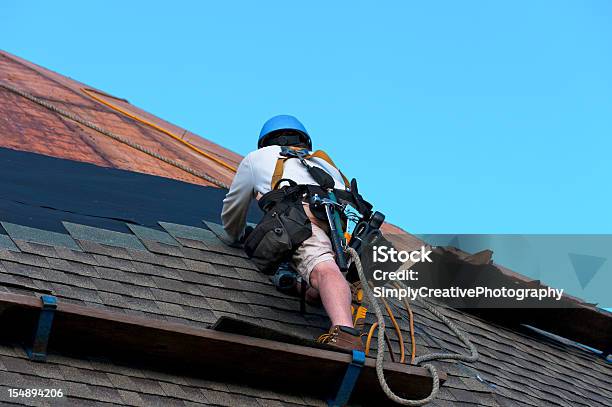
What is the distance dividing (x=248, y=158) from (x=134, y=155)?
2580 millimetres

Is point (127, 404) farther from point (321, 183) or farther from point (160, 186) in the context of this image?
point (160, 186)

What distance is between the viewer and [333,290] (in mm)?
4863

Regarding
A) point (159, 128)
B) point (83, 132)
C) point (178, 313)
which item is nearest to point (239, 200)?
point (178, 313)

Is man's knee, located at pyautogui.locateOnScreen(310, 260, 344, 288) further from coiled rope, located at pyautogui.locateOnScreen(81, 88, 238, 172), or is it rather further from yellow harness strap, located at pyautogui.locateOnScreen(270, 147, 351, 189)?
coiled rope, located at pyautogui.locateOnScreen(81, 88, 238, 172)

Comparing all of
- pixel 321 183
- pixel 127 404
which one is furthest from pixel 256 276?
pixel 127 404

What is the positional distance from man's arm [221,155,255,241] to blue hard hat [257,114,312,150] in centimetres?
37

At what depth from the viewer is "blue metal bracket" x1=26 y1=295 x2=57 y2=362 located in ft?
12.9

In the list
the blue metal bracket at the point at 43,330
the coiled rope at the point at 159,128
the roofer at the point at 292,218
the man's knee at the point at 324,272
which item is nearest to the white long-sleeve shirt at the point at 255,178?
the roofer at the point at 292,218

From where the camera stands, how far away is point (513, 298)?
7.10 meters

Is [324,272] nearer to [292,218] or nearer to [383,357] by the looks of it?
[292,218]

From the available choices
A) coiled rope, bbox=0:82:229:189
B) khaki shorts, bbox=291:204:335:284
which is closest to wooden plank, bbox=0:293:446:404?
khaki shorts, bbox=291:204:335:284

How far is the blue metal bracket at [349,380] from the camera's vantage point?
445cm

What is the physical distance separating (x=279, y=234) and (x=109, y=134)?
369 cm

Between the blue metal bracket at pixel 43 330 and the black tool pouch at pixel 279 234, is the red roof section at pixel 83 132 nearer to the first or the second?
the black tool pouch at pixel 279 234
